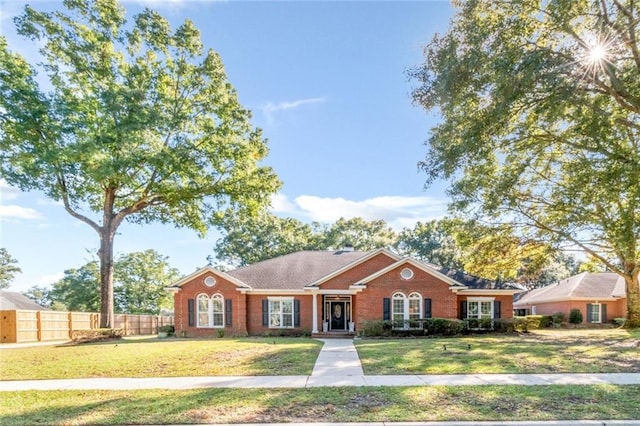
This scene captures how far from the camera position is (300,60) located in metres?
15.1

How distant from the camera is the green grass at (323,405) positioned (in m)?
5.99

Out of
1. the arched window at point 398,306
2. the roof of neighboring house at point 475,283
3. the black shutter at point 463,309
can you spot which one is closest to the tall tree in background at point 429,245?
the roof of neighboring house at point 475,283

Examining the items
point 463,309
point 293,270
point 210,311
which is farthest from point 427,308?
point 210,311

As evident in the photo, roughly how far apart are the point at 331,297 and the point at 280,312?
10.3ft

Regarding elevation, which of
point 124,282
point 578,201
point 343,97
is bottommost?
point 124,282

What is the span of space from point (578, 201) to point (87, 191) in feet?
82.3

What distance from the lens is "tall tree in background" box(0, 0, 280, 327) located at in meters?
19.9

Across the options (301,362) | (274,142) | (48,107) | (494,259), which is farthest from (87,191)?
(494,259)

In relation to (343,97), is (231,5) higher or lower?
higher

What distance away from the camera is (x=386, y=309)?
2112 cm

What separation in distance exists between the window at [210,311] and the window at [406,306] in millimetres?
9589

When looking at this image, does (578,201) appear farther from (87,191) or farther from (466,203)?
(87,191)

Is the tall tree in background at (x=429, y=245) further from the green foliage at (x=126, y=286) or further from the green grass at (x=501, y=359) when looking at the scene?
the green grass at (x=501, y=359)

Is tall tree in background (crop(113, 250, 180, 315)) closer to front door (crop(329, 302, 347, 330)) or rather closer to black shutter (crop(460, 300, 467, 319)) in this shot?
front door (crop(329, 302, 347, 330))
